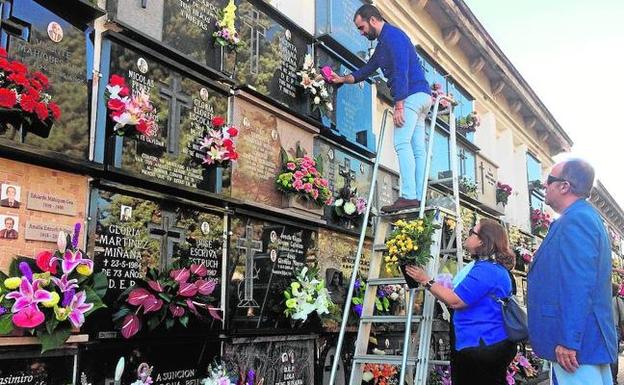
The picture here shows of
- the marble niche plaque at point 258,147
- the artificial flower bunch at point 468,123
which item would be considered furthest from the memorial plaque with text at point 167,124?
the artificial flower bunch at point 468,123

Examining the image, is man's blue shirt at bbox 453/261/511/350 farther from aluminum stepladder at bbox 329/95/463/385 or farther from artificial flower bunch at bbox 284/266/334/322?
artificial flower bunch at bbox 284/266/334/322

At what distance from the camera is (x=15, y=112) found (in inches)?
126

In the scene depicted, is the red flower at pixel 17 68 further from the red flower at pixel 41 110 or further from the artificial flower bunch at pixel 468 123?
the artificial flower bunch at pixel 468 123

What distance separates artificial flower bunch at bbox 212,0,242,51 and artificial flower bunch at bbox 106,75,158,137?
46.1 inches

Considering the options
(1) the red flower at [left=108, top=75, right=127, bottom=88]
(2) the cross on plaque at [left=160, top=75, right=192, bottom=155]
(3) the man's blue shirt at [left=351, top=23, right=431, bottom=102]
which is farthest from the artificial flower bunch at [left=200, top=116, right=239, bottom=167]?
(3) the man's blue shirt at [left=351, top=23, right=431, bottom=102]

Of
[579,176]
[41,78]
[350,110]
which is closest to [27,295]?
[41,78]

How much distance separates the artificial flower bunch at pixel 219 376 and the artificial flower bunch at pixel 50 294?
1184mm

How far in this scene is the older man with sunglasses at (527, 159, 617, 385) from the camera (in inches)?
115

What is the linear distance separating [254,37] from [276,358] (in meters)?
2.85

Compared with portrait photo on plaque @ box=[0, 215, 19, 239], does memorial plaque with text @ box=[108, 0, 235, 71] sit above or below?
above

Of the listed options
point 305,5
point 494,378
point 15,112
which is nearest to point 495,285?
point 494,378

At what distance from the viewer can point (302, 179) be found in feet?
17.9

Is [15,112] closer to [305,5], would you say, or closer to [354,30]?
[305,5]

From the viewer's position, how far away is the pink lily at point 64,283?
3.22 metres
